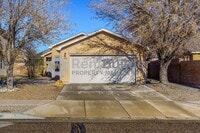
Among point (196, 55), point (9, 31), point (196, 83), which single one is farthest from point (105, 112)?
point (196, 55)

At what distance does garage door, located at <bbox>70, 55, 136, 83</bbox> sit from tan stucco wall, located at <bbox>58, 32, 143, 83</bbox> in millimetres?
409

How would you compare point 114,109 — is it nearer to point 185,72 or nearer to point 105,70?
point 105,70

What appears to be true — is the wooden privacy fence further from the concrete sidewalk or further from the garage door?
the concrete sidewalk

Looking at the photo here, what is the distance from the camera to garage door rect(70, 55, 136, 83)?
28094mm

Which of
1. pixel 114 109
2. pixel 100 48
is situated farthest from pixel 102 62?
pixel 114 109

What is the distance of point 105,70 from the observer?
28078mm

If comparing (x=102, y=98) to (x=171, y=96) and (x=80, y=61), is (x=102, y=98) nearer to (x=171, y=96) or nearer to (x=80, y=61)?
(x=171, y=96)

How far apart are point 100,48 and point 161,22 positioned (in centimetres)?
733

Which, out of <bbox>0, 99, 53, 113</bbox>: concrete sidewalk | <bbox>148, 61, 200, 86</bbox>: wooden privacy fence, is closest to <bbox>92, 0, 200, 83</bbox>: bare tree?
<bbox>148, 61, 200, 86</bbox>: wooden privacy fence

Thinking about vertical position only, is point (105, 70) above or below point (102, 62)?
below

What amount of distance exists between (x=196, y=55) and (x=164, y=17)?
40.5 feet

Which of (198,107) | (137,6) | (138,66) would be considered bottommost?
(198,107)

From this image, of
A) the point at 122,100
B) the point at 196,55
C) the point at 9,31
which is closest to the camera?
the point at 122,100

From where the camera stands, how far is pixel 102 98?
59.7 feet
